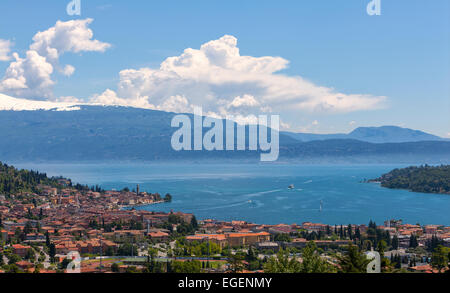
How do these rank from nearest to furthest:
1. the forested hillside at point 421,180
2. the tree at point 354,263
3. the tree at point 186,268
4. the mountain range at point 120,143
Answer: the tree at point 354,263, the tree at point 186,268, the forested hillside at point 421,180, the mountain range at point 120,143

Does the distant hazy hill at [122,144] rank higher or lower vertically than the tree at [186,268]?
higher

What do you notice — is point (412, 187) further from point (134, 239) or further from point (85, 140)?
point (85, 140)

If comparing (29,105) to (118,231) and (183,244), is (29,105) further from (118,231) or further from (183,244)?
(183,244)

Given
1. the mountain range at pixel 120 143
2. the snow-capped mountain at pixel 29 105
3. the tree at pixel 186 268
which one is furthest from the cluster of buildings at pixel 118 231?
the snow-capped mountain at pixel 29 105

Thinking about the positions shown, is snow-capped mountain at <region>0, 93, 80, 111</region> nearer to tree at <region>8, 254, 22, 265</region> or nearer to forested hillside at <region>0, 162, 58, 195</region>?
forested hillside at <region>0, 162, 58, 195</region>

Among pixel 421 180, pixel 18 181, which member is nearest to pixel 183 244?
pixel 18 181

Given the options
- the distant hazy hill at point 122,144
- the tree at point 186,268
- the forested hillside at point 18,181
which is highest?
the distant hazy hill at point 122,144

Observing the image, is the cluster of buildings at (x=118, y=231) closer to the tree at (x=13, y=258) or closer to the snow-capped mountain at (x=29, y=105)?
the tree at (x=13, y=258)
